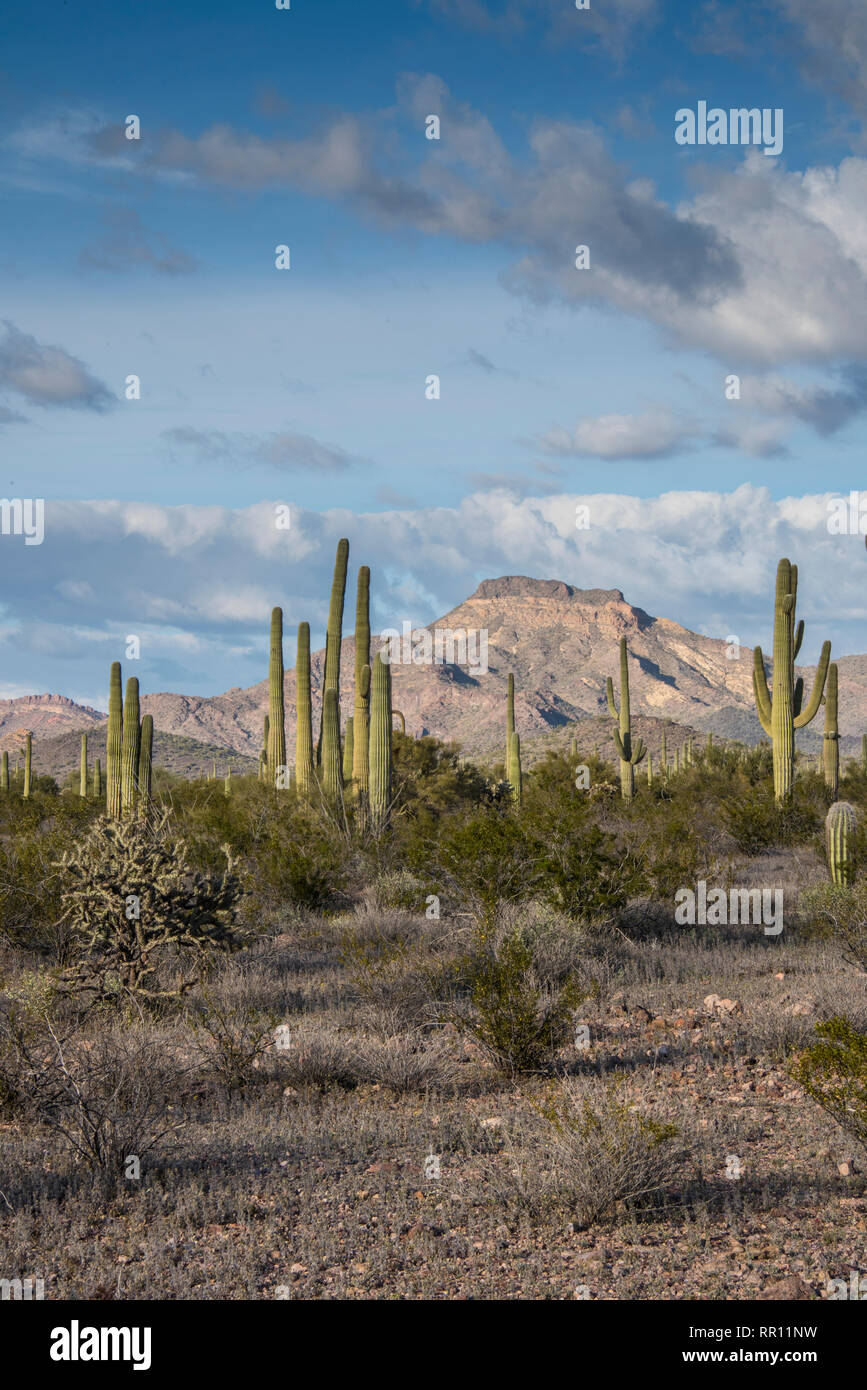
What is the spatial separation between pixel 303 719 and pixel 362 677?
120 inches

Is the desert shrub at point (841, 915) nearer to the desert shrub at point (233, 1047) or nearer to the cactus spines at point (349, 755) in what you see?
the desert shrub at point (233, 1047)

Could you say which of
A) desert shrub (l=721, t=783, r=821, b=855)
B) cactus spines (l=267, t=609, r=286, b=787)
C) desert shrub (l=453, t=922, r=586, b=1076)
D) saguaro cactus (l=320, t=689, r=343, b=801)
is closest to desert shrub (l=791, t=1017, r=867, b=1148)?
desert shrub (l=453, t=922, r=586, b=1076)

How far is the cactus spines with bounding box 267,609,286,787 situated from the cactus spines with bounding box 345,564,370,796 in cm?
300

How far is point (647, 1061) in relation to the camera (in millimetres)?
8086

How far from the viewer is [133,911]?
9.95 metres

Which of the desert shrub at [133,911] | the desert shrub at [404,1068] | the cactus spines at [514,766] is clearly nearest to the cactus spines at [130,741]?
the desert shrub at [133,911]

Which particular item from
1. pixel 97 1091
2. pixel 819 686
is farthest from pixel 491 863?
pixel 819 686

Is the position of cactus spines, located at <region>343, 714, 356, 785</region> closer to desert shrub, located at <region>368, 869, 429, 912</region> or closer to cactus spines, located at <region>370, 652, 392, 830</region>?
cactus spines, located at <region>370, 652, 392, 830</region>

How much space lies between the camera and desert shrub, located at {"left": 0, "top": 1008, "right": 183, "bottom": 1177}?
19.7 ft

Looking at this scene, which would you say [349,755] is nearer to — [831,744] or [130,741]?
[130,741]

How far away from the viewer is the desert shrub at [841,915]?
11.1 metres

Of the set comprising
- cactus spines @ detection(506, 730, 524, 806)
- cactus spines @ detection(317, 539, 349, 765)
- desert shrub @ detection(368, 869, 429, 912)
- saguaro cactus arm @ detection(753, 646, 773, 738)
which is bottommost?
desert shrub @ detection(368, 869, 429, 912)
